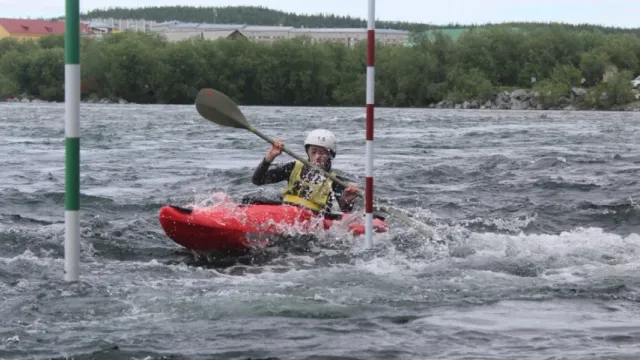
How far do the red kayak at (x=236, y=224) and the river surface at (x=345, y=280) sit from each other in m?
0.12

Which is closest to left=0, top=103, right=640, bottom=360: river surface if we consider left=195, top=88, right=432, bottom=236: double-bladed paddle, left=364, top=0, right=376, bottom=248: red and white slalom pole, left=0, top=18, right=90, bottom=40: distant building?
left=195, top=88, right=432, bottom=236: double-bladed paddle

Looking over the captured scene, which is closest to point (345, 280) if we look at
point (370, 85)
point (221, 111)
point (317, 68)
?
point (370, 85)

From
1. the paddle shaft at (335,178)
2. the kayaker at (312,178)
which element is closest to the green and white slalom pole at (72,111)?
the paddle shaft at (335,178)

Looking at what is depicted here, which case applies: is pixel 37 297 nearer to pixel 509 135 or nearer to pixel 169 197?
pixel 169 197

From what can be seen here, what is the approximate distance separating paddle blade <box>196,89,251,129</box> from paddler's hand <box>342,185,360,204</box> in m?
0.98

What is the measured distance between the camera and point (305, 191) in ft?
26.0

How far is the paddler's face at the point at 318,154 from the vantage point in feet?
26.0

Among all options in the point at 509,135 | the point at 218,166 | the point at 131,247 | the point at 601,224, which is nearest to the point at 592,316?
the point at 131,247

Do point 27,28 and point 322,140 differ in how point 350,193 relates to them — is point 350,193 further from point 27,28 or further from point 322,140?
point 27,28

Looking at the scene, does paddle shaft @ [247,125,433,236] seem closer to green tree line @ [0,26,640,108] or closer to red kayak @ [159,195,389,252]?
red kayak @ [159,195,389,252]

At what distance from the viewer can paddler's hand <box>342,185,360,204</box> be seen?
7707 millimetres

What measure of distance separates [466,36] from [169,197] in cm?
7270

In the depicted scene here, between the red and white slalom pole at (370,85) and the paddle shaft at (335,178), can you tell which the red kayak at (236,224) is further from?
the red and white slalom pole at (370,85)

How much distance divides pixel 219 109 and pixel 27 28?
141 metres
